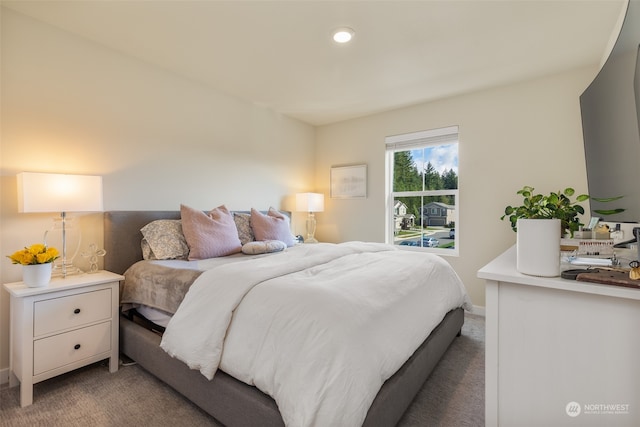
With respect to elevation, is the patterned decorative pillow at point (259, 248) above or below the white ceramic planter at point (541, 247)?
below

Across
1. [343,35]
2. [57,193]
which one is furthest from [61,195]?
[343,35]

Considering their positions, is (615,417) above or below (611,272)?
below

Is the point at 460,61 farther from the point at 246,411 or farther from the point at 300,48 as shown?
the point at 246,411

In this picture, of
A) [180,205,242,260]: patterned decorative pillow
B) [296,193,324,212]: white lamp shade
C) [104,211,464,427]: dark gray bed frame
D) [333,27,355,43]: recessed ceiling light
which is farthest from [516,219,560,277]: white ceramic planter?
[296,193,324,212]: white lamp shade

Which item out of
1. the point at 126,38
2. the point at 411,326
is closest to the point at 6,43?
the point at 126,38

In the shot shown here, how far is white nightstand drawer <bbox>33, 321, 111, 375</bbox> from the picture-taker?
1.68 meters

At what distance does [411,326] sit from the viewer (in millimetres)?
1488

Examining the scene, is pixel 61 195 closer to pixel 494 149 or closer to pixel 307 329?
pixel 307 329

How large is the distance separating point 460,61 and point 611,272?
7.51ft

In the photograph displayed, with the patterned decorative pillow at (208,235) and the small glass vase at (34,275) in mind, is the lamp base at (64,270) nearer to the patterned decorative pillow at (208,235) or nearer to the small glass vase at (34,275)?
the small glass vase at (34,275)

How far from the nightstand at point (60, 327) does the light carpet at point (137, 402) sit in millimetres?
108

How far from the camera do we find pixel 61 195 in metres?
1.85

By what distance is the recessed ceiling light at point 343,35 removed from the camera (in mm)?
2104

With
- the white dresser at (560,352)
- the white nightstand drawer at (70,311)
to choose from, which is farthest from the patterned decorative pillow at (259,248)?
the white dresser at (560,352)
